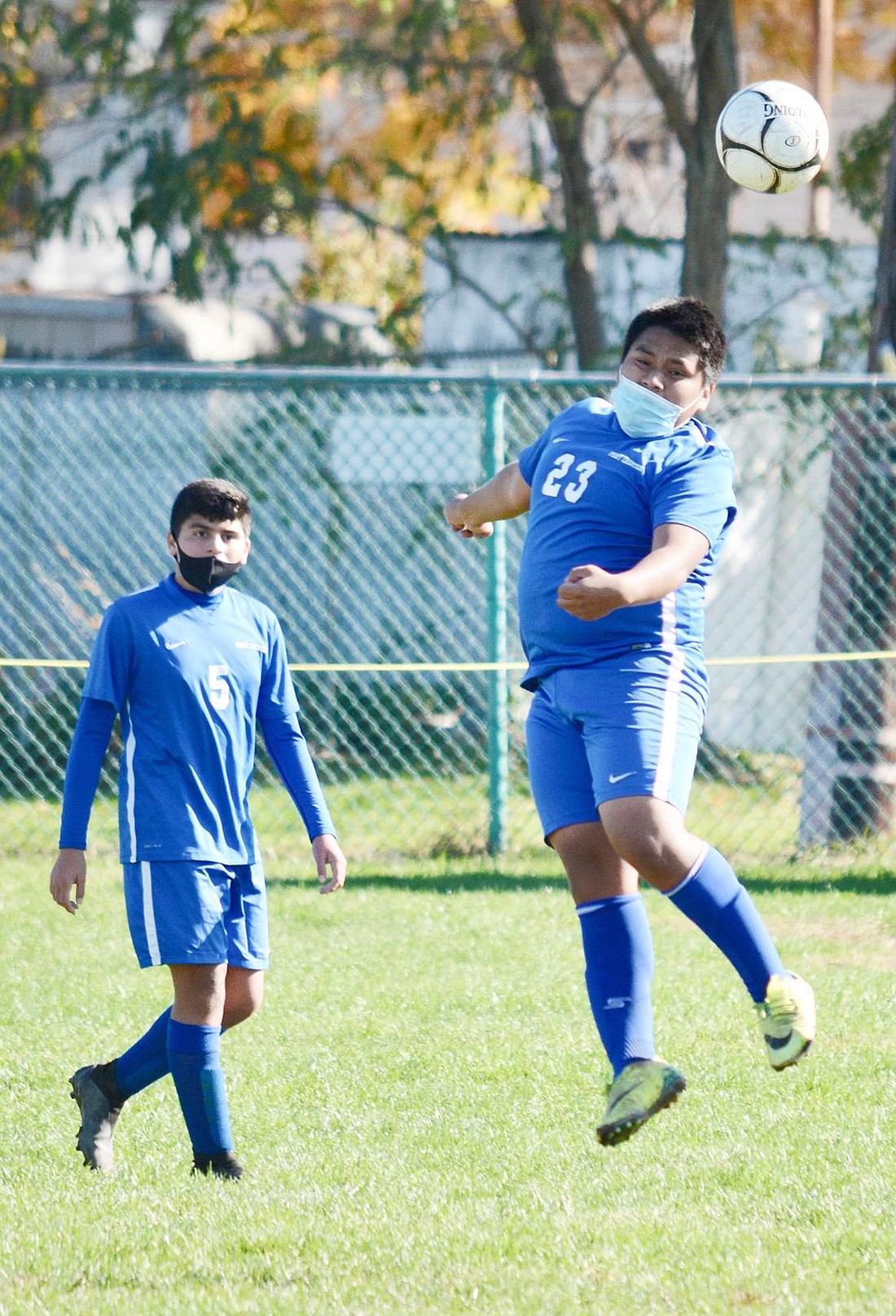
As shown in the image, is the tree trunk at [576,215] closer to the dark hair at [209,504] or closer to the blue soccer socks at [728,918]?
the dark hair at [209,504]

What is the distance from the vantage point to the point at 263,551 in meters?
10.5

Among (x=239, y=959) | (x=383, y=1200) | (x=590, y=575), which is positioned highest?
(x=590, y=575)

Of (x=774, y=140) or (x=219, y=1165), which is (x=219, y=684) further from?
(x=774, y=140)

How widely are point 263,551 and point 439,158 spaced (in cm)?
866

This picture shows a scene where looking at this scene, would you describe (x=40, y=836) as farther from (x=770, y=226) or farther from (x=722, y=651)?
(x=770, y=226)

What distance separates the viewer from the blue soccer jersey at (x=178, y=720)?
411 cm

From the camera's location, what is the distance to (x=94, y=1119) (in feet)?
14.2

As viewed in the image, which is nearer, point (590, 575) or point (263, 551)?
point (590, 575)

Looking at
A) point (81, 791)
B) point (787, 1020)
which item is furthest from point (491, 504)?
point (787, 1020)

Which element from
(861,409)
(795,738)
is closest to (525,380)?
(861,409)

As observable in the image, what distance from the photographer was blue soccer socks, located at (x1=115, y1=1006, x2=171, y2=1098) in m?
4.35

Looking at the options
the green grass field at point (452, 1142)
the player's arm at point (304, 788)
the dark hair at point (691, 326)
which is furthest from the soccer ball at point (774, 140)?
the green grass field at point (452, 1142)

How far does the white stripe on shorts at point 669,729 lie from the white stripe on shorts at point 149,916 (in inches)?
49.8

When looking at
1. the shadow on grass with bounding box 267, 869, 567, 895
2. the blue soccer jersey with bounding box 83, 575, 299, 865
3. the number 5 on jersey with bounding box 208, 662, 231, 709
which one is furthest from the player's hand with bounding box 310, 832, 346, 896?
the shadow on grass with bounding box 267, 869, 567, 895
